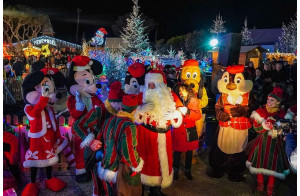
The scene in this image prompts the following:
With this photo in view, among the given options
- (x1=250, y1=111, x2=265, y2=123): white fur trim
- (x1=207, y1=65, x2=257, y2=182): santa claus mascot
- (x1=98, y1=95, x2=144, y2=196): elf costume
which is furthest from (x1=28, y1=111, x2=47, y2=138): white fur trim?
(x1=250, y1=111, x2=265, y2=123): white fur trim

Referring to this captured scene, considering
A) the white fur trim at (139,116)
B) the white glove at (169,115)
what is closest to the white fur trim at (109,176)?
the white fur trim at (139,116)

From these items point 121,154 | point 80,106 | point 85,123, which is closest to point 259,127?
point 121,154

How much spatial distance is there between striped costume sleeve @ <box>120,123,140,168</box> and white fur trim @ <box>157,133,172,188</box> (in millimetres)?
516

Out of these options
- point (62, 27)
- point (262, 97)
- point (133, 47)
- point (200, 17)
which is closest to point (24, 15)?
point (133, 47)

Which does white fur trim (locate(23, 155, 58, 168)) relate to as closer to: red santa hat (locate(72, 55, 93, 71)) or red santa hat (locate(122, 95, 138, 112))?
red santa hat (locate(72, 55, 93, 71))

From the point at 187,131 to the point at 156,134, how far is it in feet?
3.42

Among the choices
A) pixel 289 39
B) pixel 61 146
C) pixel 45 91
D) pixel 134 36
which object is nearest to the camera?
pixel 45 91

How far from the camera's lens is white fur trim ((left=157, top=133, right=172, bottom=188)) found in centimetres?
319

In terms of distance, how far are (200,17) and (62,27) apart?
28300 mm

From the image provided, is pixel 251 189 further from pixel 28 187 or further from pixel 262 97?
pixel 262 97

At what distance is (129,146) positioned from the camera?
268cm

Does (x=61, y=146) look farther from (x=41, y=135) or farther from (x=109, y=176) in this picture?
(x=109, y=176)

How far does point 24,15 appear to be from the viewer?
24.1 metres

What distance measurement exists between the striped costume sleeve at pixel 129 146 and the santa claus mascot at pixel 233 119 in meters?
1.78
